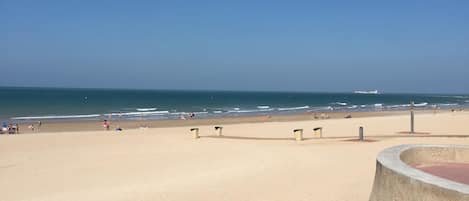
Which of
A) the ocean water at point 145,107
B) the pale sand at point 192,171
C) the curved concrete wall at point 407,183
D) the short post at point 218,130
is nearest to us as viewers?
the curved concrete wall at point 407,183

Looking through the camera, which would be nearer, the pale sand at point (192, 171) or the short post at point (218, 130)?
the pale sand at point (192, 171)

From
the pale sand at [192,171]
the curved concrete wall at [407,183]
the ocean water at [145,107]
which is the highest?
the curved concrete wall at [407,183]

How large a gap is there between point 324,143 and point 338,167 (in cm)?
580

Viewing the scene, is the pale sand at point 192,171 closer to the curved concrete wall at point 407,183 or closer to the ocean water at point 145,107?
the curved concrete wall at point 407,183

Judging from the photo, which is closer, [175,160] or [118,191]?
[118,191]

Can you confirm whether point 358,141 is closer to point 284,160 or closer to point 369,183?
point 284,160

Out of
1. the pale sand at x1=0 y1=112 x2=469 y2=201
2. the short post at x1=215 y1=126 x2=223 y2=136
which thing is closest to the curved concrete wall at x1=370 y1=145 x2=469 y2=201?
the pale sand at x1=0 y1=112 x2=469 y2=201

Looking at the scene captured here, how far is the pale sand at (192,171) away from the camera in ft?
31.8

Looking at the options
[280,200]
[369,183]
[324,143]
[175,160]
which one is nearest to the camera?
[280,200]

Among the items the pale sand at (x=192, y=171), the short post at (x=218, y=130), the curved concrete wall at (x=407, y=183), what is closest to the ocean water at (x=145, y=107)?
the short post at (x=218, y=130)

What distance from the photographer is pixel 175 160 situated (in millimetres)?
14797

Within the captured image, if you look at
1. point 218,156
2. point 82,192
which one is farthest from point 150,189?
point 218,156

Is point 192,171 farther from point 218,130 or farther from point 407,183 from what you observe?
point 218,130

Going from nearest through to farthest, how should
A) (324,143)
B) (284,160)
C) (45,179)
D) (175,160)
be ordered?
→ (45,179), (284,160), (175,160), (324,143)
